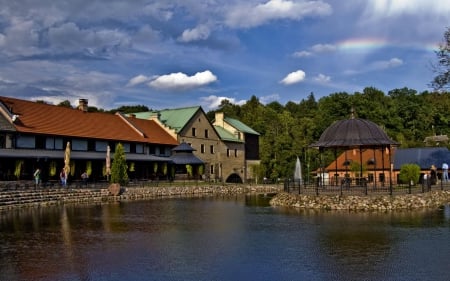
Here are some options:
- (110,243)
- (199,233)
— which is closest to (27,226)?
(110,243)

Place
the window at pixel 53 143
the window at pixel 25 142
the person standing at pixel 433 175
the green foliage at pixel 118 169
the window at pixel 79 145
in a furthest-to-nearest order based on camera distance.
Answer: the window at pixel 79 145 → the window at pixel 53 143 → the green foliage at pixel 118 169 → the person standing at pixel 433 175 → the window at pixel 25 142

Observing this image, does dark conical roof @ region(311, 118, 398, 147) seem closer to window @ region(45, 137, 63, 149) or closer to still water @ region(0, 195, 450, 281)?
still water @ region(0, 195, 450, 281)

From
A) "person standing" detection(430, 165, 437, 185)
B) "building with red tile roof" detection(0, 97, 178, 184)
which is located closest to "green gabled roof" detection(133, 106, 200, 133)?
"building with red tile roof" detection(0, 97, 178, 184)

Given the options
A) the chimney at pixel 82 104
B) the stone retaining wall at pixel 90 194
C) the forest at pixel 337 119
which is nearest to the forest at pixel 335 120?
the forest at pixel 337 119

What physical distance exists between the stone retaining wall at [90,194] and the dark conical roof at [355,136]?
16097 millimetres

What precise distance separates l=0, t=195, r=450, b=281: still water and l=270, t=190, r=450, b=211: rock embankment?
2294 mm

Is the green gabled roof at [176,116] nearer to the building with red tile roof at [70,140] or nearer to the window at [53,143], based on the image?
the building with red tile roof at [70,140]

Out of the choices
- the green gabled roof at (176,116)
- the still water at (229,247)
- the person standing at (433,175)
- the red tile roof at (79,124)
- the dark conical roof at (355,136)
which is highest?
the green gabled roof at (176,116)

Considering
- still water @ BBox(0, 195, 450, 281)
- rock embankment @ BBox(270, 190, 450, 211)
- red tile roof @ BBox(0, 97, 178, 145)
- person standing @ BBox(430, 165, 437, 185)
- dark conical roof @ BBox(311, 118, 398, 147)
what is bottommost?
still water @ BBox(0, 195, 450, 281)

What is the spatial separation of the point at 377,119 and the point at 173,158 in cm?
3478

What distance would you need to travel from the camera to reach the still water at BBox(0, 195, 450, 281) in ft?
39.4

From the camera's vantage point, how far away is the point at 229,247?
15.4 meters

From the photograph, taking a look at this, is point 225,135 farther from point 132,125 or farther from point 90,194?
point 90,194

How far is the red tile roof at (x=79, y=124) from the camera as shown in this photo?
139 feet
